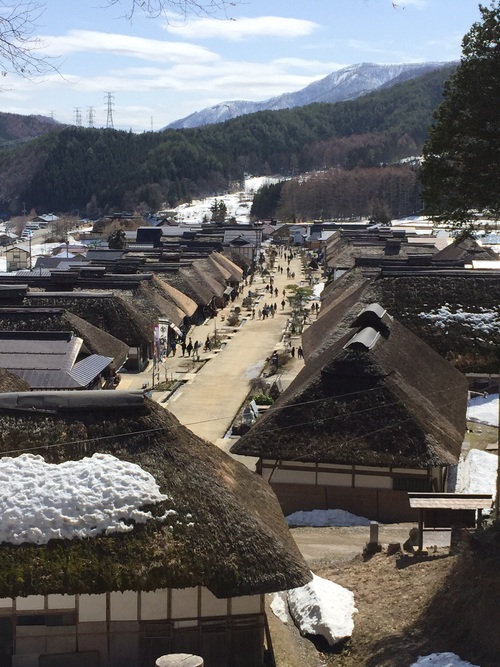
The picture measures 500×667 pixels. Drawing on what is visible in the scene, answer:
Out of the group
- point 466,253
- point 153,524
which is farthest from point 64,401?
point 466,253

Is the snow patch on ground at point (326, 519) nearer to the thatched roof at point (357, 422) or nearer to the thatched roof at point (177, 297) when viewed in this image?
the thatched roof at point (357, 422)

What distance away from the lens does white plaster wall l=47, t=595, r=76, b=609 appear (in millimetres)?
11125

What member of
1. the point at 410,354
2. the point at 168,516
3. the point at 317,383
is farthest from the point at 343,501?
the point at 168,516

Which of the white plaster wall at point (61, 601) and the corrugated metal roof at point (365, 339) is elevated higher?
the corrugated metal roof at point (365, 339)

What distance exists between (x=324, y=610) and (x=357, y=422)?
21.0ft

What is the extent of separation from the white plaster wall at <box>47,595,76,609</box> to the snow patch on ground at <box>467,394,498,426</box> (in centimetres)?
1685

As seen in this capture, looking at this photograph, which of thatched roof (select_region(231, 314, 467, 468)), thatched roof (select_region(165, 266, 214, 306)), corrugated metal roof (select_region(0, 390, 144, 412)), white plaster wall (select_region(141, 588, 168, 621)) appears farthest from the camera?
thatched roof (select_region(165, 266, 214, 306))

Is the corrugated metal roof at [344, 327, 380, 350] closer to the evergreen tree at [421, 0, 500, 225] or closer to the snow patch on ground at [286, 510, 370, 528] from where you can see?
the snow patch on ground at [286, 510, 370, 528]

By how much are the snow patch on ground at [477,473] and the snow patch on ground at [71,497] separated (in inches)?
388

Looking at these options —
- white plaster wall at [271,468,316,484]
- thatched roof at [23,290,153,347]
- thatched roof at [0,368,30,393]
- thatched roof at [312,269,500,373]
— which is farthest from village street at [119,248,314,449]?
thatched roof at [0,368,30,393]

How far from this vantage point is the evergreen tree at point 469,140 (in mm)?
13539

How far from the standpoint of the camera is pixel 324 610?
495 inches

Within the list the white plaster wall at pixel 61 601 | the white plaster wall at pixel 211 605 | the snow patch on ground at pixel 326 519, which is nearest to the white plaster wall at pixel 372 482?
the snow patch on ground at pixel 326 519

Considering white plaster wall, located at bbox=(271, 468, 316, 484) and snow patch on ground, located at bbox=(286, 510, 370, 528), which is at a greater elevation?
white plaster wall, located at bbox=(271, 468, 316, 484)
